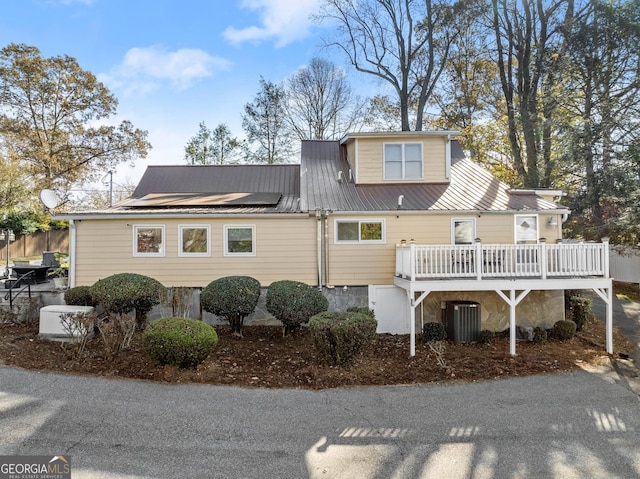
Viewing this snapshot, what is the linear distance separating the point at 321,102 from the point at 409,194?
15.2 m

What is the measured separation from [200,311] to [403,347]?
549cm

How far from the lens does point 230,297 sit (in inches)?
348

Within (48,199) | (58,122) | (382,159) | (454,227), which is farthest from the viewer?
(58,122)

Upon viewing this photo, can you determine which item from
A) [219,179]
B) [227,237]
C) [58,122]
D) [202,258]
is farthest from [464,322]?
[58,122]

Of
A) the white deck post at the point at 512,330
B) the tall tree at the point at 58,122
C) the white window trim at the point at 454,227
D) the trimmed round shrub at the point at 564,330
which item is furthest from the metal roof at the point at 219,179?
the tall tree at the point at 58,122

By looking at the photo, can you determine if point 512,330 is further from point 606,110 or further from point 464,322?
point 606,110

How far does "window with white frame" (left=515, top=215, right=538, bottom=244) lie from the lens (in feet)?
35.8

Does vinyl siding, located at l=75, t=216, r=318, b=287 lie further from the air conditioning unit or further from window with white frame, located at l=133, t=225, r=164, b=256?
the air conditioning unit

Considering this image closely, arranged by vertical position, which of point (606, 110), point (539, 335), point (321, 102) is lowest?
point (539, 335)

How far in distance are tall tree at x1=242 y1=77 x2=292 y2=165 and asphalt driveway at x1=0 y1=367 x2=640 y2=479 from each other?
20095 mm

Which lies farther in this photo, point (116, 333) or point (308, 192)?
point (308, 192)

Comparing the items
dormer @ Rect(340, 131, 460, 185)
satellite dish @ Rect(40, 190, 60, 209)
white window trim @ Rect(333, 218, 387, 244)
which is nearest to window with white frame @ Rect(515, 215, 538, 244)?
dormer @ Rect(340, 131, 460, 185)

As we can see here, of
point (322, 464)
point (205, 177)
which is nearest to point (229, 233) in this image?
point (205, 177)

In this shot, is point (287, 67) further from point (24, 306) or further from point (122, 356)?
point (122, 356)
